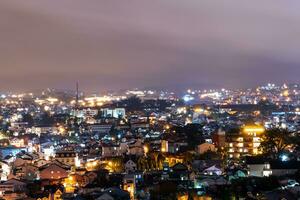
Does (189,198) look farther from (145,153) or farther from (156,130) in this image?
(156,130)

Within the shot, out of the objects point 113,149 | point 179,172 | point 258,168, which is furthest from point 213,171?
point 113,149

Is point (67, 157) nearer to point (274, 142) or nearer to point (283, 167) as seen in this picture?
point (274, 142)

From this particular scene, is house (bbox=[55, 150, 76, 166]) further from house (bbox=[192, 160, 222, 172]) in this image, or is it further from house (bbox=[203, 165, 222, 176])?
house (bbox=[203, 165, 222, 176])

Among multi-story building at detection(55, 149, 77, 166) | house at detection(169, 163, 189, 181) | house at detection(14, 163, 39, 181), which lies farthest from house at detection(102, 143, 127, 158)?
house at detection(169, 163, 189, 181)

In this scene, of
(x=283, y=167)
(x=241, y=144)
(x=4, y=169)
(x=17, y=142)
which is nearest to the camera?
(x=283, y=167)

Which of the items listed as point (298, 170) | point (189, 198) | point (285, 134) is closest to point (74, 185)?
point (189, 198)

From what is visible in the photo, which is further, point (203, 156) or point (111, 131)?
point (111, 131)

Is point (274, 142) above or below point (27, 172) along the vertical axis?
above

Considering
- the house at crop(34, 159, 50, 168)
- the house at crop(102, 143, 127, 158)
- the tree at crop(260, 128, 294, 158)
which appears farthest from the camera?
the house at crop(102, 143, 127, 158)
